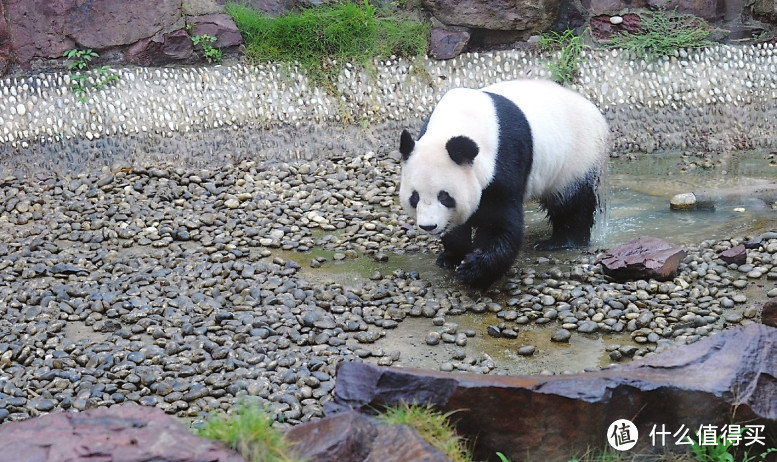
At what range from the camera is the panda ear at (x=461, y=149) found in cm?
545

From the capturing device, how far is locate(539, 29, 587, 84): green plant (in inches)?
369

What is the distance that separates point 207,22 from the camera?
30.4 ft

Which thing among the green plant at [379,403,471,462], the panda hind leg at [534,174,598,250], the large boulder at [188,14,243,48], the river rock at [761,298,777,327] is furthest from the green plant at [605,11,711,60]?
the green plant at [379,403,471,462]

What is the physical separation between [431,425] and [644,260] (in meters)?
3.06

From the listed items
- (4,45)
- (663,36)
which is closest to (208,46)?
(4,45)

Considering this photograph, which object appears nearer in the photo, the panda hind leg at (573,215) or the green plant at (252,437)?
the green plant at (252,437)

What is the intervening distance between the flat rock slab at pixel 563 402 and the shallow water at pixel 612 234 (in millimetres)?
1347

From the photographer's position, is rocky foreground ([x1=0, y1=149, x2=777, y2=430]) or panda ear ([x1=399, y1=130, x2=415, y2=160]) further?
panda ear ([x1=399, y1=130, x2=415, y2=160])

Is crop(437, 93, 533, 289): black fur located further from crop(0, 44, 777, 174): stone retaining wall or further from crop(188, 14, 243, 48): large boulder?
crop(188, 14, 243, 48): large boulder

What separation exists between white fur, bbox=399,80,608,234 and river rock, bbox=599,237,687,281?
0.81m

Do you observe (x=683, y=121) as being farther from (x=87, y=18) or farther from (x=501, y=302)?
(x=87, y=18)

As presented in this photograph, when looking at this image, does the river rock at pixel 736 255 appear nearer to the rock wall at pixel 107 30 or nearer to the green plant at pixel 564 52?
the green plant at pixel 564 52

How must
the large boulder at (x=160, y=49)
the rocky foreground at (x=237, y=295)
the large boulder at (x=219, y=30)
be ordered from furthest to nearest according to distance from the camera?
1. the large boulder at (x=219, y=30)
2. the large boulder at (x=160, y=49)
3. the rocky foreground at (x=237, y=295)

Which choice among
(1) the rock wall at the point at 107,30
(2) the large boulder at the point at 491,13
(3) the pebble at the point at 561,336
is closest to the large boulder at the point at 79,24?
(1) the rock wall at the point at 107,30
